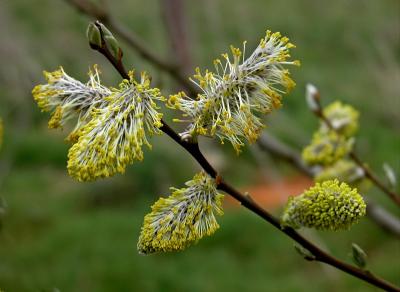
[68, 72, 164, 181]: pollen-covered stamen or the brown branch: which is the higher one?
[68, 72, 164, 181]: pollen-covered stamen

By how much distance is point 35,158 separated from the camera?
717 centimetres

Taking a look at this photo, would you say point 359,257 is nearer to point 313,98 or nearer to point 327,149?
point 327,149

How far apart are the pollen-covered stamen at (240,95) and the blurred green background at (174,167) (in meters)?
0.48

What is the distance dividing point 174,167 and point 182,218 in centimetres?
564

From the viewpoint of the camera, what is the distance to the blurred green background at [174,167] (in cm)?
395

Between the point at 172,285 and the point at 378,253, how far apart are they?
5.37 feet

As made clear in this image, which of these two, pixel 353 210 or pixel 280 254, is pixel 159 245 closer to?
pixel 353 210

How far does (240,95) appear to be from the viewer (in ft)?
3.27

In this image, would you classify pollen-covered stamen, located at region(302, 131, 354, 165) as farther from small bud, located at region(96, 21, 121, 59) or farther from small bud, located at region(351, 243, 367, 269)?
small bud, located at region(96, 21, 121, 59)

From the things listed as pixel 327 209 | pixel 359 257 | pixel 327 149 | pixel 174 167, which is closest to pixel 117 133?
pixel 327 209

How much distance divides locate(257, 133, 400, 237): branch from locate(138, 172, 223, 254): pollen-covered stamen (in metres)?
0.91

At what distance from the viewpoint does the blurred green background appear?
395 centimetres

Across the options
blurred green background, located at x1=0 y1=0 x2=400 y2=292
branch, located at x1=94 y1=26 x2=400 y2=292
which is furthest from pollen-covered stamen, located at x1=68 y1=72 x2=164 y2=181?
blurred green background, located at x1=0 y1=0 x2=400 y2=292

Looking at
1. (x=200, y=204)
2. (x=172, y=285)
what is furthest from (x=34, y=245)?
(x=200, y=204)
